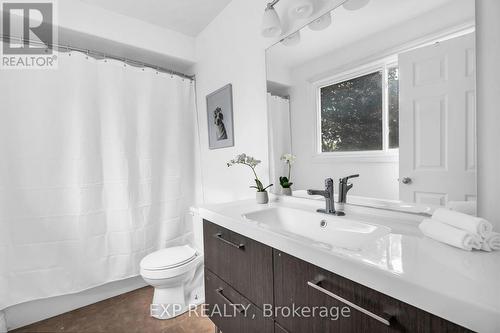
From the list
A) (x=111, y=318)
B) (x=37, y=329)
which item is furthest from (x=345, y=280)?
(x=37, y=329)

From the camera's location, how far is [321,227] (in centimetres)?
114

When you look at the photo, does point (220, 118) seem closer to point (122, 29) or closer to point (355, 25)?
point (122, 29)

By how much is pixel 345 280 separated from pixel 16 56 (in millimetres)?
2512

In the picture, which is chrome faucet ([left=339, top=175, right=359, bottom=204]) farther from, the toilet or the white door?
Answer: the toilet

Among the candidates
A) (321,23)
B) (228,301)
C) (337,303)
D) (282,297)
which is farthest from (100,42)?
(337,303)

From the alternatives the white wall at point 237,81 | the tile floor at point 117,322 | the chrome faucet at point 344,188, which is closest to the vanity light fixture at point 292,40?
the white wall at point 237,81

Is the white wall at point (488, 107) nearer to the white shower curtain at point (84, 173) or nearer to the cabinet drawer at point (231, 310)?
the cabinet drawer at point (231, 310)

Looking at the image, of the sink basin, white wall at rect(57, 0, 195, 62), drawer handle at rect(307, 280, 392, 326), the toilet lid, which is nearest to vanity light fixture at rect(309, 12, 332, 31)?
the sink basin

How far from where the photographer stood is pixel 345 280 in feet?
2.24

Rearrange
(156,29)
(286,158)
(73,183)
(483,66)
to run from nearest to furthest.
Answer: (483,66) < (286,158) < (73,183) < (156,29)

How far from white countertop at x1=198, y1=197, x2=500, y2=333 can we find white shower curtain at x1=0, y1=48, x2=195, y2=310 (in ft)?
5.36

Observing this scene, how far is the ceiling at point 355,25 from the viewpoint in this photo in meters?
0.93

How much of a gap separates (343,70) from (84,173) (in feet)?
6.67

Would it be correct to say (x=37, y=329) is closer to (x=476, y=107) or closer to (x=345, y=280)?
(x=345, y=280)
